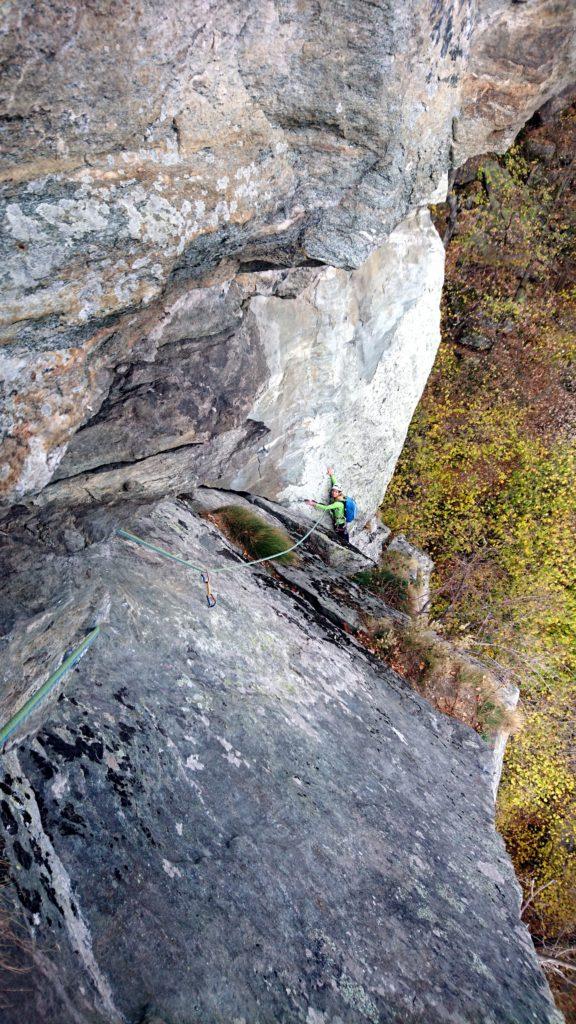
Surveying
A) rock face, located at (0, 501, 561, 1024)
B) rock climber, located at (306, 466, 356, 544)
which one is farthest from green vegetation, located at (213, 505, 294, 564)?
rock climber, located at (306, 466, 356, 544)

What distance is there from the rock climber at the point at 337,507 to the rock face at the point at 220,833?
332 centimetres

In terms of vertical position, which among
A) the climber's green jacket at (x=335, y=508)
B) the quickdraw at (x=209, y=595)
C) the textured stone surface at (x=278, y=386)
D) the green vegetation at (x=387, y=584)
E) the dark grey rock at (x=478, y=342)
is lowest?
the green vegetation at (x=387, y=584)

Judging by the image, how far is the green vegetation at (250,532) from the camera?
809 centimetres

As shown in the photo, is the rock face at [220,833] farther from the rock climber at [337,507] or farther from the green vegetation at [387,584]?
the green vegetation at [387,584]

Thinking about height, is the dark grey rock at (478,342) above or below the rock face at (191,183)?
above

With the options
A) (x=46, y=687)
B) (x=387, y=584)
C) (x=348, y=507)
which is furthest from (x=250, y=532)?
(x=387, y=584)

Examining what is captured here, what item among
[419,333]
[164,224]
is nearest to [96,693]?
[164,224]

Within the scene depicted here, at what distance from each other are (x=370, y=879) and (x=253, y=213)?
582 cm

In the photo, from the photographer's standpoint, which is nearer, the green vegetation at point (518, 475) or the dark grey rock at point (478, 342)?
the green vegetation at point (518, 475)

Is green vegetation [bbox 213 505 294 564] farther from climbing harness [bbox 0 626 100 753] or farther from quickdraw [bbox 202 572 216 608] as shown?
climbing harness [bbox 0 626 100 753]

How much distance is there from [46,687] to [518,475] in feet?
45.5

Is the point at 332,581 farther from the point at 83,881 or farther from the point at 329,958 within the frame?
the point at 83,881

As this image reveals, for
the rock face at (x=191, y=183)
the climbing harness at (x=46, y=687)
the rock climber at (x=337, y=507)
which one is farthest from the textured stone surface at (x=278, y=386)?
the climbing harness at (x=46, y=687)

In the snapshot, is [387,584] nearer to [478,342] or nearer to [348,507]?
[348,507]
